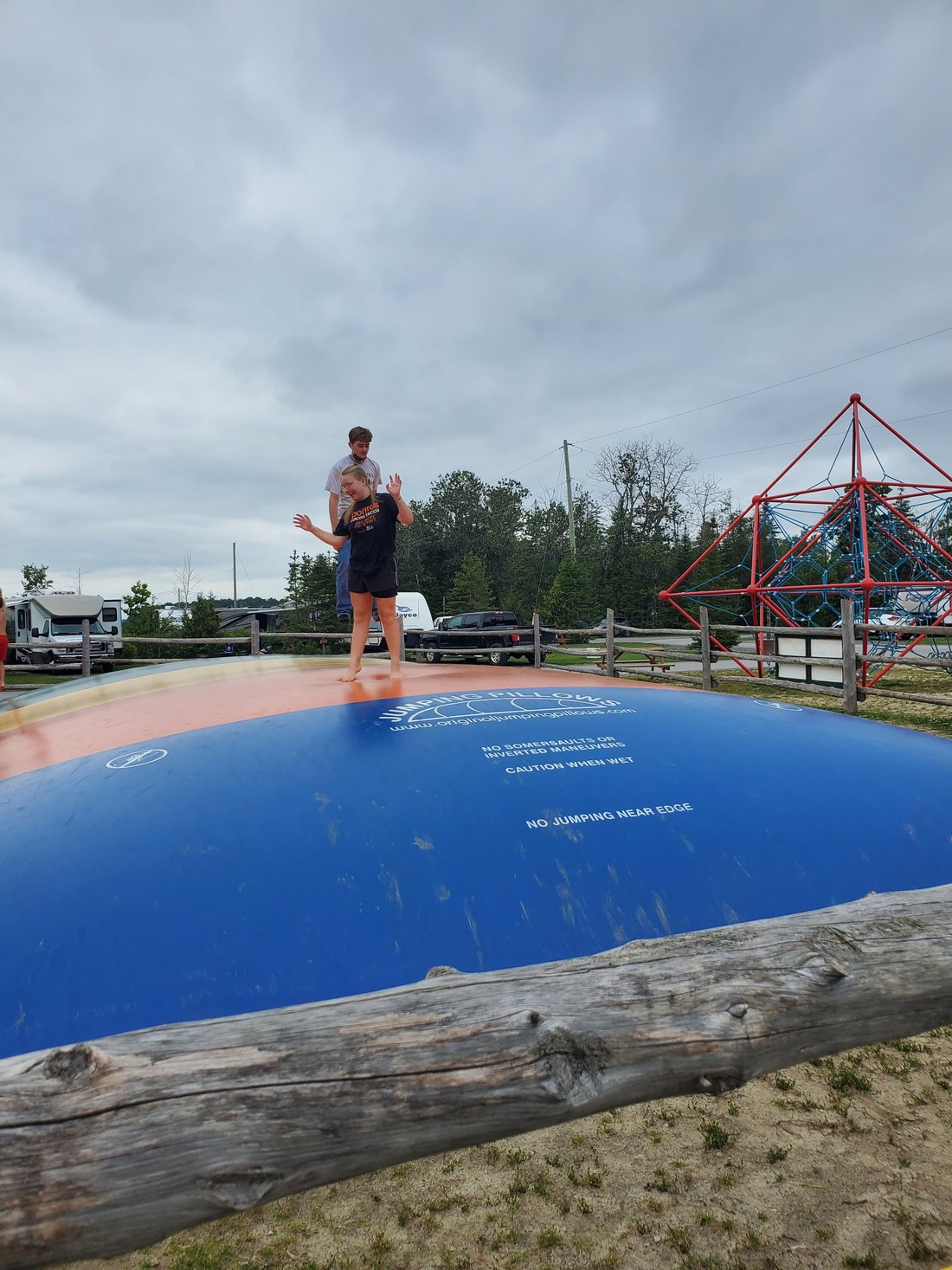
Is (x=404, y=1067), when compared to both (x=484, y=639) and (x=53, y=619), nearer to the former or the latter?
(x=484, y=639)

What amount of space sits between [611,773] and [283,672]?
346cm

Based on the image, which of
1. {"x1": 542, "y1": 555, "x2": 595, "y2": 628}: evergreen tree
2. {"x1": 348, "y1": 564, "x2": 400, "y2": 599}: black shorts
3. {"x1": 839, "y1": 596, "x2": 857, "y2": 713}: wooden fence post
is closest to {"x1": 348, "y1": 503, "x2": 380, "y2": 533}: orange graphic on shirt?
{"x1": 348, "y1": 564, "x2": 400, "y2": 599}: black shorts

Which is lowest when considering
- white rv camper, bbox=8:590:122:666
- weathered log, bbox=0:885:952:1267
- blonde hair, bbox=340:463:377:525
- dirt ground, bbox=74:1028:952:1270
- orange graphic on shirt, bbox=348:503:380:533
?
dirt ground, bbox=74:1028:952:1270

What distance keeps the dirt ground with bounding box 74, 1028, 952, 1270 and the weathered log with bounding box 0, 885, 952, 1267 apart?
30.7 inches

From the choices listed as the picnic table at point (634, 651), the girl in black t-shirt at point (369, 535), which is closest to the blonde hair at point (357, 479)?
the girl in black t-shirt at point (369, 535)

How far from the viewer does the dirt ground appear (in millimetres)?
1994

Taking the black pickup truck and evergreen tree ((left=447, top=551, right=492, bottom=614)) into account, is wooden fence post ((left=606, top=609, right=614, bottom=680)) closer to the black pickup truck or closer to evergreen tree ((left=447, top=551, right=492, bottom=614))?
the black pickup truck

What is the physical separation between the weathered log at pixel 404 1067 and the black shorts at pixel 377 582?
3.06 metres

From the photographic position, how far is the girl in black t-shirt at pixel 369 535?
436 cm

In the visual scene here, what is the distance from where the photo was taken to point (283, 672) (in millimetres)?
5926

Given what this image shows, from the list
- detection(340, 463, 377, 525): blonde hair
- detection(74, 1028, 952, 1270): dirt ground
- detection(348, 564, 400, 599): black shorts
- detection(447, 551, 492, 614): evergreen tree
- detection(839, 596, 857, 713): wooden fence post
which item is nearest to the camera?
detection(74, 1028, 952, 1270): dirt ground

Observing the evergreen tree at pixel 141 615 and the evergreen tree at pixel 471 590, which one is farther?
the evergreen tree at pixel 471 590

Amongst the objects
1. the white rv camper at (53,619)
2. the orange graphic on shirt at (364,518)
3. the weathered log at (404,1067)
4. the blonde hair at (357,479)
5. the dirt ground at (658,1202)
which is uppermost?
the blonde hair at (357,479)

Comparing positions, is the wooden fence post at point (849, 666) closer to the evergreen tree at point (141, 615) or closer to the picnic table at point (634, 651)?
the picnic table at point (634, 651)
